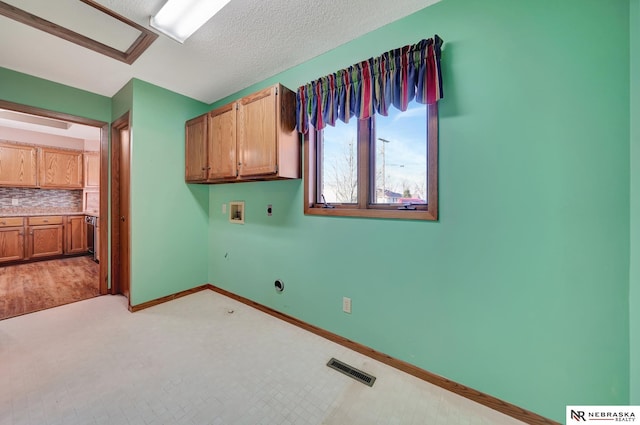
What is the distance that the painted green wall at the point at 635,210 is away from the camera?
1.06 m

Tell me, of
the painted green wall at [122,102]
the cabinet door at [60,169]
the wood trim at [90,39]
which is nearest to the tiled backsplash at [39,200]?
the cabinet door at [60,169]

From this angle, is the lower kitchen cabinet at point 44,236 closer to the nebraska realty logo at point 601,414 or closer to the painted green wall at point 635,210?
the nebraska realty logo at point 601,414

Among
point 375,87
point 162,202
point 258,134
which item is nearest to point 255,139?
point 258,134

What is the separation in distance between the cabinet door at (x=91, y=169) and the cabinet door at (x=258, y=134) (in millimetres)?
4693

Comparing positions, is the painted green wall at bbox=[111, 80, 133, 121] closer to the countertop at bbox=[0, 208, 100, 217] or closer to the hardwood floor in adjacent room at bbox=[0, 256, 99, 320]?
the hardwood floor in adjacent room at bbox=[0, 256, 99, 320]

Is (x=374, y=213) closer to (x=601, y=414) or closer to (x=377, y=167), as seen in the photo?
(x=377, y=167)

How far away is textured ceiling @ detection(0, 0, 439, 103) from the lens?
166 centimetres

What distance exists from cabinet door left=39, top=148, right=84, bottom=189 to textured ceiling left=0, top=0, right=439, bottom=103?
3366 mm

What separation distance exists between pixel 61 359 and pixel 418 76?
319cm

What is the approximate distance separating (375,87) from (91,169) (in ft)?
20.3

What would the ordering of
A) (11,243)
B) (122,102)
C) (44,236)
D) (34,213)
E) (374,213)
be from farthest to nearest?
1. (34,213)
2. (44,236)
3. (11,243)
4. (122,102)
5. (374,213)

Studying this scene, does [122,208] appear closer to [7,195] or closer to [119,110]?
[119,110]

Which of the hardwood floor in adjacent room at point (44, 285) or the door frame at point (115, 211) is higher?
the door frame at point (115, 211)

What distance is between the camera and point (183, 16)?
66.0 inches
